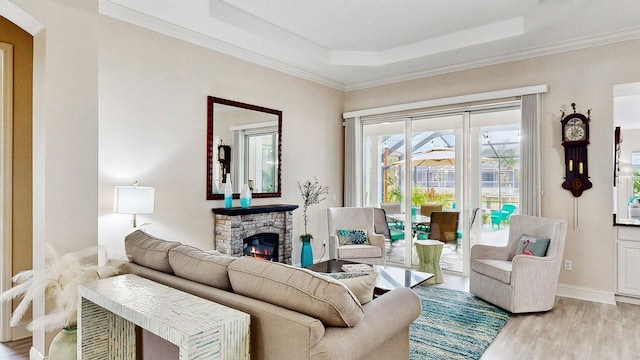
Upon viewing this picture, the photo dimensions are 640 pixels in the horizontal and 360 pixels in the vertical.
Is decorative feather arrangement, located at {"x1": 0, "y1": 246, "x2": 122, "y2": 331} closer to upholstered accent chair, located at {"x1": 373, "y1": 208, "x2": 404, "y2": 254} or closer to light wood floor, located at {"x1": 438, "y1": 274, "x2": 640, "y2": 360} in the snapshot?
light wood floor, located at {"x1": 438, "y1": 274, "x2": 640, "y2": 360}

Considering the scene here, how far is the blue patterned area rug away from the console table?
5.78 feet

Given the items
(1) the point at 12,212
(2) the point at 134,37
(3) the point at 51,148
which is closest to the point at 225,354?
(3) the point at 51,148

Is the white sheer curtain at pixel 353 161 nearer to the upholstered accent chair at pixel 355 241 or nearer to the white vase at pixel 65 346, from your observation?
the upholstered accent chair at pixel 355 241

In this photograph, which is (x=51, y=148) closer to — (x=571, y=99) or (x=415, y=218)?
(x=415, y=218)

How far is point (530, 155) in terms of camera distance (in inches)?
172

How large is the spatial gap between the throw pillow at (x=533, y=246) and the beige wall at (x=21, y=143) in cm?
468

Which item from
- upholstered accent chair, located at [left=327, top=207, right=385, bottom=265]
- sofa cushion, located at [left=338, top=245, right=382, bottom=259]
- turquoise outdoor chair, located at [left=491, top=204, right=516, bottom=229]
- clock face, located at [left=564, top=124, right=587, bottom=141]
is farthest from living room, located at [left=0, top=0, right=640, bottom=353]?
sofa cushion, located at [left=338, top=245, right=382, bottom=259]

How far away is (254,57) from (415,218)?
319cm

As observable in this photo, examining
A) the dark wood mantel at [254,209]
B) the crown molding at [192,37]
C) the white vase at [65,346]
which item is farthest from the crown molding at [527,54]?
the white vase at [65,346]

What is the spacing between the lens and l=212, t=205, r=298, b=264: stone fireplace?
162 inches

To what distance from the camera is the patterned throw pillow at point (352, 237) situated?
496 centimetres

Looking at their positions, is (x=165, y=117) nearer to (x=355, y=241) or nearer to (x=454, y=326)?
(x=355, y=241)

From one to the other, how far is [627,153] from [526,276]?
4.79 metres

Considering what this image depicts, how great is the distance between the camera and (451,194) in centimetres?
513
